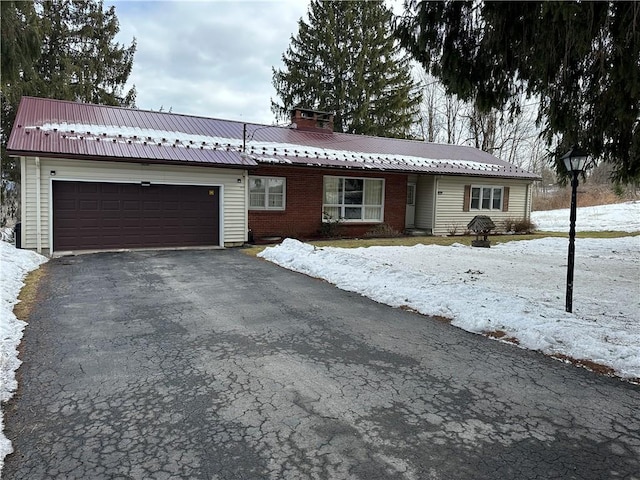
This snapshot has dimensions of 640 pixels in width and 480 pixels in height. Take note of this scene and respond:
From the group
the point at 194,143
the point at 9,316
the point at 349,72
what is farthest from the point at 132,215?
the point at 349,72

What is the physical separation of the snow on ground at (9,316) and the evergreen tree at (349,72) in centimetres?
2313

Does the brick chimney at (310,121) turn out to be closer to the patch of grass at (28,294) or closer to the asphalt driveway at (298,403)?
the patch of grass at (28,294)

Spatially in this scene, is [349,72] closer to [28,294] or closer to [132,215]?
[132,215]

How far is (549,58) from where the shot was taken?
6.00m

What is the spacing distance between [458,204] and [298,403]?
17343 mm

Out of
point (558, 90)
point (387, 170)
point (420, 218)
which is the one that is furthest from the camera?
point (420, 218)

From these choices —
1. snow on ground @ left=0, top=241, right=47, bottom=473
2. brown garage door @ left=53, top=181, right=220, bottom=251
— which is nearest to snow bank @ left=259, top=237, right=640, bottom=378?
brown garage door @ left=53, top=181, right=220, bottom=251

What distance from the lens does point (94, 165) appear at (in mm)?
11516

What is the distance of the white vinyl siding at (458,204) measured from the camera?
60.8ft

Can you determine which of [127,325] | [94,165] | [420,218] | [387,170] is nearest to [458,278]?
[127,325]

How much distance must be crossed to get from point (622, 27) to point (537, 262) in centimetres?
→ 659

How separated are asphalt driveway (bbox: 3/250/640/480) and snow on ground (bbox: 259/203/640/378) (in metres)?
0.47

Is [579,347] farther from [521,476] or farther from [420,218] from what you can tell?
[420,218]

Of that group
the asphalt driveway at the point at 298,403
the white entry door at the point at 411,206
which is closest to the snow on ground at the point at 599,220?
the white entry door at the point at 411,206
